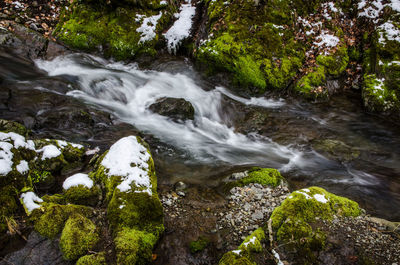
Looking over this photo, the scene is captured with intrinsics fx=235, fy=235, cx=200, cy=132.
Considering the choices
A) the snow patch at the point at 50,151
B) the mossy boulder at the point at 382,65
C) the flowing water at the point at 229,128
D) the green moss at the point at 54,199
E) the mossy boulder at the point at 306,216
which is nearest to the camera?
the mossy boulder at the point at 306,216

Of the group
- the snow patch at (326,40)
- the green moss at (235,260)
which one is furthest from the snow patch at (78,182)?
the snow patch at (326,40)

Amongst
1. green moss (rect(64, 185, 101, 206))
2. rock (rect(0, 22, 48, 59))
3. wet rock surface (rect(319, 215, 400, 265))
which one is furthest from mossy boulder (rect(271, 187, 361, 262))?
rock (rect(0, 22, 48, 59))

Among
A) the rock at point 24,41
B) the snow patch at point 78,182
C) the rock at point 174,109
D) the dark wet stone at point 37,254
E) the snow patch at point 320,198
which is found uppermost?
the rock at point 24,41

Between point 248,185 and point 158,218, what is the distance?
2.06 m

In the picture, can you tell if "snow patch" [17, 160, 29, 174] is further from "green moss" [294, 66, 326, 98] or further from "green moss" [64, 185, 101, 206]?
"green moss" [294, 66, 326, 98]

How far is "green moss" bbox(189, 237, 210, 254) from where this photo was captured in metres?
3.51

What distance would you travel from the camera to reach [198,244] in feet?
11.7

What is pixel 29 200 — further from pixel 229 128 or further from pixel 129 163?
pixel 229 128

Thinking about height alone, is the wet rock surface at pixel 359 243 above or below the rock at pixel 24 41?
below

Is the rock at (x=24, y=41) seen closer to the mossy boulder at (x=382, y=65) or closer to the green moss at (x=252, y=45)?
the green moss at (x=252, y=45)

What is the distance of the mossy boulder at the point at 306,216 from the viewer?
324 cm

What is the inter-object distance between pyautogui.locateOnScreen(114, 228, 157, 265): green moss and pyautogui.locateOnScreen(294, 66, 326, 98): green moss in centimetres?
875

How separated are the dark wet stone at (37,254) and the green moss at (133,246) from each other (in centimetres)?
68

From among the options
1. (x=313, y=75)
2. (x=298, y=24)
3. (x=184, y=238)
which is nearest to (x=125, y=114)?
(x=184, y=238)
